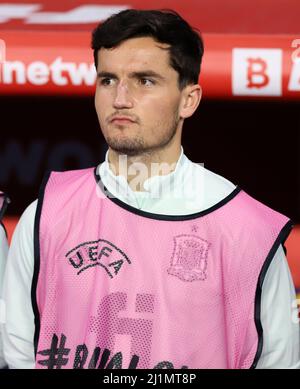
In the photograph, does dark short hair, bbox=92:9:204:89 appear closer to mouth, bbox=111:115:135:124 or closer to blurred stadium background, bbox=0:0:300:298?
mouth, bbox=111:115:135:124

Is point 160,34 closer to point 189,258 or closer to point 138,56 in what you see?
point 138,56

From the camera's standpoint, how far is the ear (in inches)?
64.7

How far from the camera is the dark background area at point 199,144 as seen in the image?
2326 millimetres

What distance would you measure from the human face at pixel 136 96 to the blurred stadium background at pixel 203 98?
18.5 inches

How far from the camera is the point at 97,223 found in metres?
1.66

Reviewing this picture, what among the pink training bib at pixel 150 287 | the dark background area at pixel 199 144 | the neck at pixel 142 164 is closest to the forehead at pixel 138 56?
the neck at pixel 142 164

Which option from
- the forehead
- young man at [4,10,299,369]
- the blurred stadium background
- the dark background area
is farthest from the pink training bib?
the dark background area

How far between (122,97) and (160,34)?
0.50 feet

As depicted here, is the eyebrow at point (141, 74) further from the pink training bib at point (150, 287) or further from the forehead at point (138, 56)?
the pink training bib at point (150, 287)

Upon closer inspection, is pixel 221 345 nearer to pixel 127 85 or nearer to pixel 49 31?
pixel 127 85

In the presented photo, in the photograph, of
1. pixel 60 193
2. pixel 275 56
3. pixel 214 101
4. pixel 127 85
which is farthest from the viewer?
pixel 214 101

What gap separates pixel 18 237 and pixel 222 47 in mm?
750

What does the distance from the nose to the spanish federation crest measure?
11.5 inches

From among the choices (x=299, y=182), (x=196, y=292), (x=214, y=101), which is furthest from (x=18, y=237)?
(x=299, y=182)
